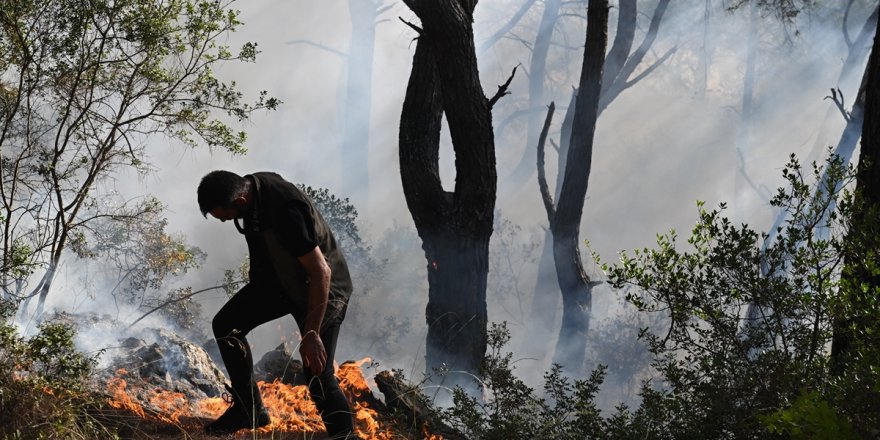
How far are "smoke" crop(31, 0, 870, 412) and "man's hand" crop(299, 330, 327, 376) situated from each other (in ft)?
46.2

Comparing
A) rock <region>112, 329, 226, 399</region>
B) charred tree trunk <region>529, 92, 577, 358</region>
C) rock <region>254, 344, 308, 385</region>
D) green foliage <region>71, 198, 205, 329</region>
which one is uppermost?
charred tree trunk <region>529, 92, 577, 358</region>

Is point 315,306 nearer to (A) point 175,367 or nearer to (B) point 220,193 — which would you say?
(B) point 220,193

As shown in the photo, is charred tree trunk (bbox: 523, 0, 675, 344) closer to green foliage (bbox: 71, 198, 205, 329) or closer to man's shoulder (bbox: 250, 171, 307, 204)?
green foliage (bbox: 71, 198, 205, 329)

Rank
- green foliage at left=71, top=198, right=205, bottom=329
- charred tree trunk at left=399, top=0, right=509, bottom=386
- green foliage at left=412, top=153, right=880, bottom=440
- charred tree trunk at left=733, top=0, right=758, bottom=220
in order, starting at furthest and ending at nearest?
charred tree trunk at left=733, top=0, right=758, bottom=220
green foliage at left=71, top=198, right=205, bottom=329
charred tree trunk at left=399, top=0, right=509, bottom=386
green foliage at left=412, top=153, right=880, bottom=440

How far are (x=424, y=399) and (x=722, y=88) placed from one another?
1892 centimetres

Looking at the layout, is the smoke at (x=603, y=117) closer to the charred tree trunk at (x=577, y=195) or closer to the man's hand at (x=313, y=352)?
the charred tree trunk at (x=577, y=195)

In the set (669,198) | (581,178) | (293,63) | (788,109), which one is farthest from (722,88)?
(581,178)

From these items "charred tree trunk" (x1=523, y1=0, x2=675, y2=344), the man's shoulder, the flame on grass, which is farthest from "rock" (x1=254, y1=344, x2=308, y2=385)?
"charred tree trunk" (x1=523, y1=0, x2=675, y2=344)

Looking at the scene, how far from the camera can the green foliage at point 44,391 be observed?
10.4ft

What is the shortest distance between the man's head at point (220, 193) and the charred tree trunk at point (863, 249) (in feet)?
7.40

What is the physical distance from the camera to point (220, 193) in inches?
135

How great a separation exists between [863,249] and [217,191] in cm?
247

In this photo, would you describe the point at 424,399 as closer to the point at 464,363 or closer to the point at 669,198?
the point at 464,363

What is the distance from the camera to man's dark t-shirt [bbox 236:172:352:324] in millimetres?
3467
